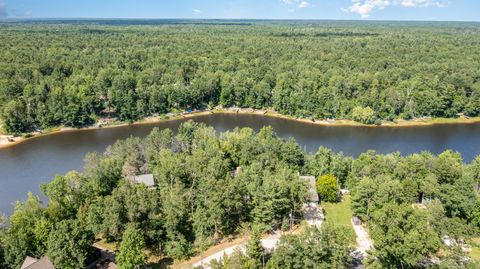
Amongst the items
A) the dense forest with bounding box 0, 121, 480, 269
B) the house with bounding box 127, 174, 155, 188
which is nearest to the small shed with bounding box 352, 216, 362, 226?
the dense forest with bounding box 0, 121, 480, 269

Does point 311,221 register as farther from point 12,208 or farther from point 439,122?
point 439,122

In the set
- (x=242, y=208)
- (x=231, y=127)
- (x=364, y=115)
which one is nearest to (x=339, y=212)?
(x=242, y=208)

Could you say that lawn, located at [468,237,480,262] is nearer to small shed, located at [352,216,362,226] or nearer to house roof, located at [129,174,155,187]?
small shed, located at [352,216,362,226]

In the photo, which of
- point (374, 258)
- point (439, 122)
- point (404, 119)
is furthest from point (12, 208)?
point (439, 122)

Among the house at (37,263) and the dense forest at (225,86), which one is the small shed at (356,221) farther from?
the dense forest at (225,86)

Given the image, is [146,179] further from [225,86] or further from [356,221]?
[225,86]
